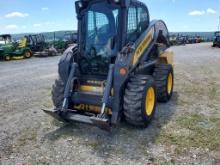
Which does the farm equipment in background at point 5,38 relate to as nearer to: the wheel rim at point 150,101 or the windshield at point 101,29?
the windshield at point 101,29

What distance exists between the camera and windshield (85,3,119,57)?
5.91 metres

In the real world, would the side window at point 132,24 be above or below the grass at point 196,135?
above

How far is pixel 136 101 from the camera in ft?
17.5

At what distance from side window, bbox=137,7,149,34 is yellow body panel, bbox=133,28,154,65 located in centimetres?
19

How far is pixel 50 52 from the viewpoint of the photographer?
81.7 ft

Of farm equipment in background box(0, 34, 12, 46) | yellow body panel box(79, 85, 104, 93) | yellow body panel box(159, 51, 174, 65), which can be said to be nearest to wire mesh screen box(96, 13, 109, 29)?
yellow body panel box(79, 85, 104, 93)

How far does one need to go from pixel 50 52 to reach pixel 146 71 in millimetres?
18941

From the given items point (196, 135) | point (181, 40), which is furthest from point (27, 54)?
point (181, 40)

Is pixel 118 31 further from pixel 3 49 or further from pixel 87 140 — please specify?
pixel 3 49

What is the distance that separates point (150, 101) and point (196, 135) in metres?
1.17

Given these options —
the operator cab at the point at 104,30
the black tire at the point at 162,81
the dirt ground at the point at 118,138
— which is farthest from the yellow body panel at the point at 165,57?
the operator cab at the point at 104,30

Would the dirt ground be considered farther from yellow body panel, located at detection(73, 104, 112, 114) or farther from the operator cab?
the operator cab

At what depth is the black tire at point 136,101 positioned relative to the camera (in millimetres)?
5344

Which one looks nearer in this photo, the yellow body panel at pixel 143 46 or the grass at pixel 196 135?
the grass at pixel 196 135
